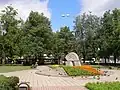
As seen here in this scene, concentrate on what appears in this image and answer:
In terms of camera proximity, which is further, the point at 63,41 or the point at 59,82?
the point at 63,41

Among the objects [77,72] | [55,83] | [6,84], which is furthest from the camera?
[77,72]

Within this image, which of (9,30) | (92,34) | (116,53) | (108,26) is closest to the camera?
A: (9,30)

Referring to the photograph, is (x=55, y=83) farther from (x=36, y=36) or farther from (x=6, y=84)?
(x=36, y=36)

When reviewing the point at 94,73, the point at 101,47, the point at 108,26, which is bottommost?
the point at 94,73

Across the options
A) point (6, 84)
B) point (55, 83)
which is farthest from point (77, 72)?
point (6, 84)

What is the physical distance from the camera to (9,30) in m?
63.3

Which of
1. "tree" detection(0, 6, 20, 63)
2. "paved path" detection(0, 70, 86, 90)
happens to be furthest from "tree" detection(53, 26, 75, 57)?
"paved path" detection(0, 70, 86, 90)

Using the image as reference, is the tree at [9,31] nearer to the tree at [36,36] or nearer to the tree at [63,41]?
the tree at [36,36]

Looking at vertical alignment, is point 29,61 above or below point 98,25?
below

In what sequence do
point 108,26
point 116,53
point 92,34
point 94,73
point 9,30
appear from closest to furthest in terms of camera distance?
point 94,73 → point 9,30 → point 116,53 → point 108,26 → point 92,34

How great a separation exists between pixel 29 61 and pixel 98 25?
2049cm

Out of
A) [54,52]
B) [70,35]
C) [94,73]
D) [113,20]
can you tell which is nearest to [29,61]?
[54,52]

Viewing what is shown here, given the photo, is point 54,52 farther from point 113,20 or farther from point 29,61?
point 113,20

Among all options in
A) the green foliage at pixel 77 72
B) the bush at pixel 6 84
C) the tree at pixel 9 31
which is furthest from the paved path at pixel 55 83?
the tree at pixel 9 31
